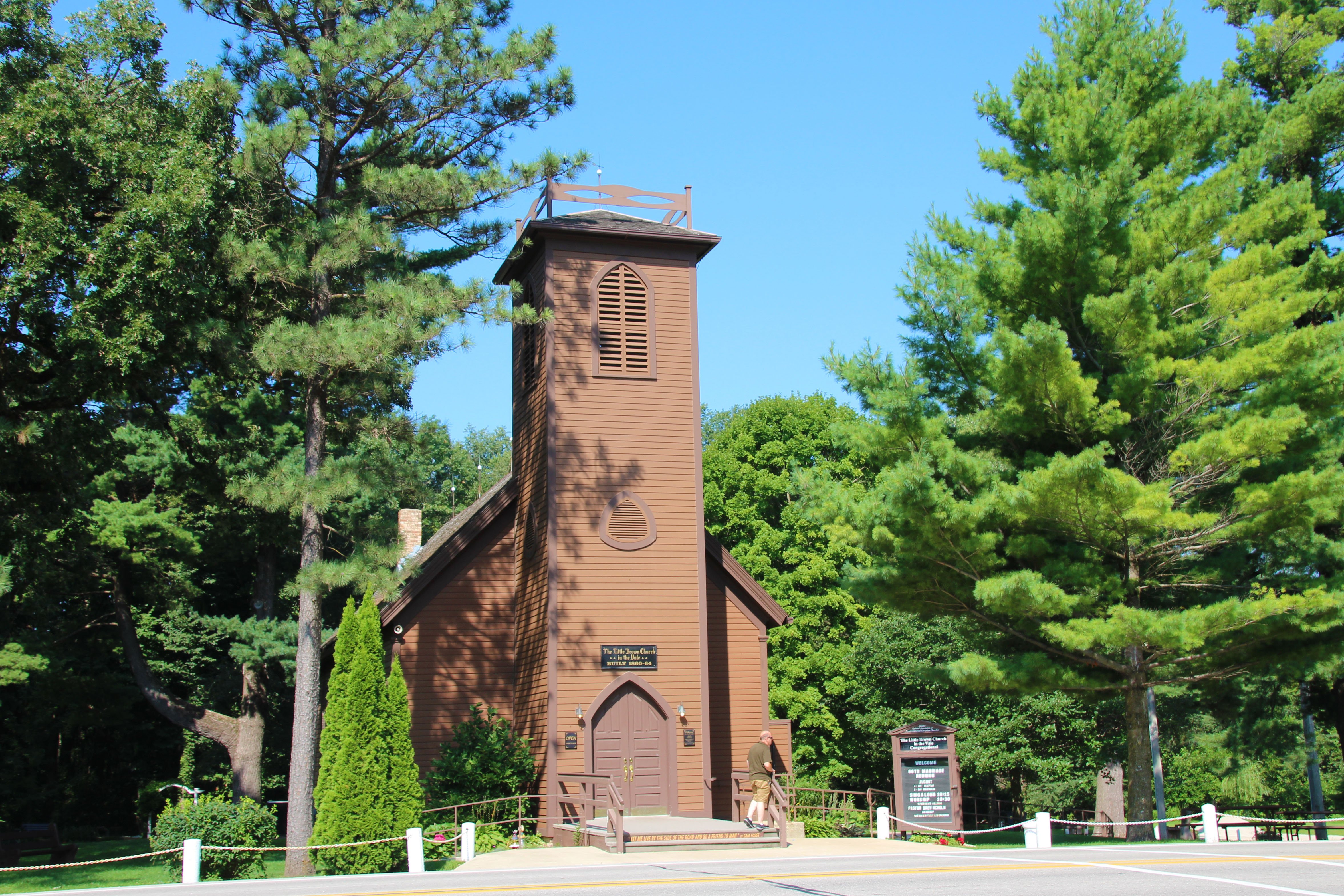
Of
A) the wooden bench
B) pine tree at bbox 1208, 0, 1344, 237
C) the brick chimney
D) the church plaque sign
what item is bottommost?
the wooden bench

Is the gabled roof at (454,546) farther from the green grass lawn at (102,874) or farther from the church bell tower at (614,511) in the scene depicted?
the green grass lawn at (102,874)

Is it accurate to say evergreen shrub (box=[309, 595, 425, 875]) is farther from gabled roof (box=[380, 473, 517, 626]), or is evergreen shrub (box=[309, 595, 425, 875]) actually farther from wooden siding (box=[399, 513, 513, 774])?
wooden siding (box=[399, 513, 513, 774])

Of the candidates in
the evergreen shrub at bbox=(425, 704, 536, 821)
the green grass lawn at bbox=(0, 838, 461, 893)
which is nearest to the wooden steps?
the green grass lawn at bbox=(0, 838, 461, 893)

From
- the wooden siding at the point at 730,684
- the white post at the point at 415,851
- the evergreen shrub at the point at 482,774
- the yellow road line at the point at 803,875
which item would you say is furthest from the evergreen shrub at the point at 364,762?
the wooden siding at the point at 730,684

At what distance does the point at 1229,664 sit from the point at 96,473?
24410 millimetres

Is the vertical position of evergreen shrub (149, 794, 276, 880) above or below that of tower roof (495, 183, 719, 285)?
below

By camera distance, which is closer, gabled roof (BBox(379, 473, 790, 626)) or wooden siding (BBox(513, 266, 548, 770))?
wooden siding (BBox(513, 266, 548, 770))

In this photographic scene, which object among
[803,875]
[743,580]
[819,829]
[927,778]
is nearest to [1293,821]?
[927,778]

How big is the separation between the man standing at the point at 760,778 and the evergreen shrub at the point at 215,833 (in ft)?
22.5

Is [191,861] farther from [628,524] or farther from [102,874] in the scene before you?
[628,524]

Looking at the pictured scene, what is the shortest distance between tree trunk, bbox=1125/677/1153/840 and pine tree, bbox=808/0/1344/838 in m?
0.05

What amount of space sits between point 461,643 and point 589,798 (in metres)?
5.01

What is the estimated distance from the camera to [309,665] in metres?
17.5

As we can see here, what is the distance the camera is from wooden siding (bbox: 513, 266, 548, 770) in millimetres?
19016
